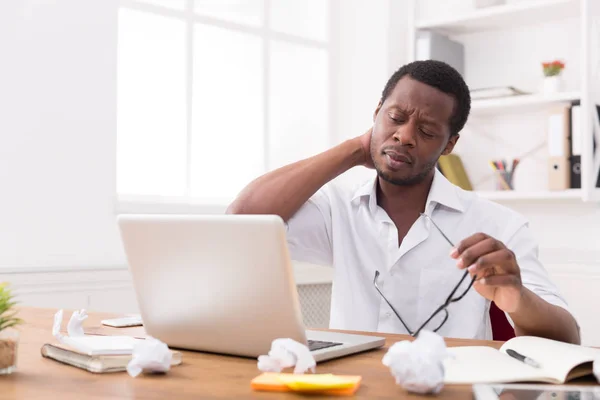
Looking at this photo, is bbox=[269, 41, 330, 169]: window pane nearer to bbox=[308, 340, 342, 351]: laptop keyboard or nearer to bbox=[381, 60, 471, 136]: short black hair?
bbox=[381, 60, 471, 136]: short black hair

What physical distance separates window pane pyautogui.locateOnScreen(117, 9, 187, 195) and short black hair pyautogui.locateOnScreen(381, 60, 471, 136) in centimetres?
144

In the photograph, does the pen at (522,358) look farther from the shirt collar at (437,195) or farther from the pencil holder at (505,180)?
the pencil holder at (505,180)

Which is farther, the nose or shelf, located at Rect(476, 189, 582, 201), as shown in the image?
shelf, located at Rect(476, 189, 582, 201)

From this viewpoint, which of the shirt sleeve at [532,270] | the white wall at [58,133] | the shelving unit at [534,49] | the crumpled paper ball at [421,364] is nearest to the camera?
the crumpled paper ball at [421,364]

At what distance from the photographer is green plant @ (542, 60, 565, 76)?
3.02m

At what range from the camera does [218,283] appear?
42.2 inches

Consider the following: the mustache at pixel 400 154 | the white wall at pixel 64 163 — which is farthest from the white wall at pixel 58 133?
the mustache at pixel 400 154

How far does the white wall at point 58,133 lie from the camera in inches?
97.9

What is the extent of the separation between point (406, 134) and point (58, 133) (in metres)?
1.44

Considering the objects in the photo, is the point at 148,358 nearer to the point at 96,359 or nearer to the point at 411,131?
the point at 96,359

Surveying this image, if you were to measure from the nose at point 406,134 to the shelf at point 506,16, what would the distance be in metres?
1.59

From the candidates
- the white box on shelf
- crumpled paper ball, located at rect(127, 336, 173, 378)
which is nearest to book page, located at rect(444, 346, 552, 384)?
crumpled paper ball, located at rect(127, 336, 173, 378)

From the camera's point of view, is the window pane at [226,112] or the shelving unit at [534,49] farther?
the window pane at [226,112]

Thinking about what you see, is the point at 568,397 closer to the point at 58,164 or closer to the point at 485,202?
the point at 485,202
